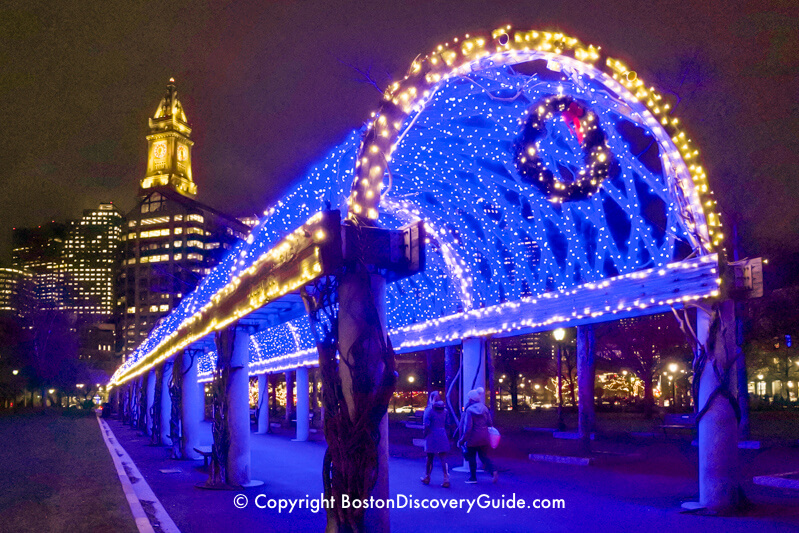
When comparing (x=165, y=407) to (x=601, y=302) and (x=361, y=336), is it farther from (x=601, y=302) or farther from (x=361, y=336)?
(x=361, y=336)

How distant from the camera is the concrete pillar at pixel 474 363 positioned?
43.9ft

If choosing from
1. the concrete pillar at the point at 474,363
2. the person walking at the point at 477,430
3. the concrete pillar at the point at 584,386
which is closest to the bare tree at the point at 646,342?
Result: the concrete pillar at the point at 584,386

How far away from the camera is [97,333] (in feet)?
184

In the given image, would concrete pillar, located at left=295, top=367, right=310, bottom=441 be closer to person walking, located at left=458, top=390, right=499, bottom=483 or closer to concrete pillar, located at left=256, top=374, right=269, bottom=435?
concrete pillar, located at left=256, top=374, right=269, bottom=435

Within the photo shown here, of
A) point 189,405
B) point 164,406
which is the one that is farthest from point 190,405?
point 164,406

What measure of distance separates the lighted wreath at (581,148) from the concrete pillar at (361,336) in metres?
3.88

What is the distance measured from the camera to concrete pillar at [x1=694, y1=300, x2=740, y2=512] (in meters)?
9.05

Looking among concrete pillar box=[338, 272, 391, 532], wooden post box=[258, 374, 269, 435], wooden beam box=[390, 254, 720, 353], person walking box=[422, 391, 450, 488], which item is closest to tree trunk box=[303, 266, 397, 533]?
concrete pillar box=[338, 272, 391, 532]

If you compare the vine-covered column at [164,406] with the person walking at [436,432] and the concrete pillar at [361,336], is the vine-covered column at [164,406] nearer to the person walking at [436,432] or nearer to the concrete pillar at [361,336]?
the person walking at [436,432]

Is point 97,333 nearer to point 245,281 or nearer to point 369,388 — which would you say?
point 245,281

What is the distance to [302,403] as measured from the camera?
2422 cm

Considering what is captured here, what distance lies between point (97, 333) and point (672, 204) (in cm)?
5374

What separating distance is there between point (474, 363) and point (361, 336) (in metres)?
6.79

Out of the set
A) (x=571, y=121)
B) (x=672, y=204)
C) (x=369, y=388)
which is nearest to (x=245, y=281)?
(x=369, y=388)
